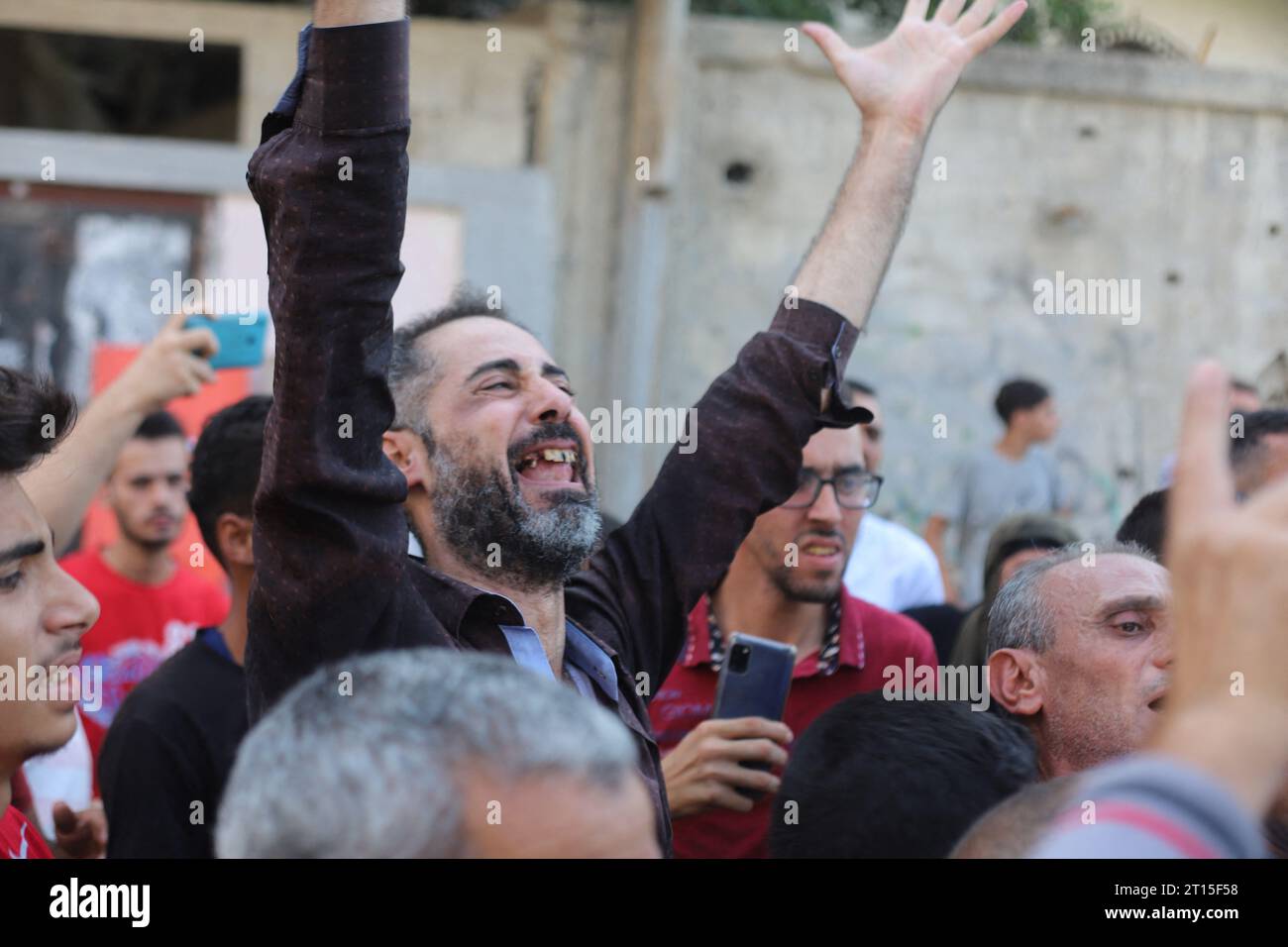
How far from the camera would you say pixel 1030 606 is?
3.03 m

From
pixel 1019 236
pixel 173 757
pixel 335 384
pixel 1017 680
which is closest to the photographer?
pixel 335 384

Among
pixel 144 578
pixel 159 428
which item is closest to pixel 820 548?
pixel 144 578

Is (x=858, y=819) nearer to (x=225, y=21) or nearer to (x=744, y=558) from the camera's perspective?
(x=744, y=558)

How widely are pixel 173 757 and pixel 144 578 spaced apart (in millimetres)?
1827

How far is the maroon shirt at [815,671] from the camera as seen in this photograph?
3578mm

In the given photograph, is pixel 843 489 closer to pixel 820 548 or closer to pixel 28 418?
pixel 820 548

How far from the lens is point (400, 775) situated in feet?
4.33

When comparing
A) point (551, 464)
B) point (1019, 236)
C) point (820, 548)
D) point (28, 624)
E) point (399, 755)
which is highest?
point (1019, 236)

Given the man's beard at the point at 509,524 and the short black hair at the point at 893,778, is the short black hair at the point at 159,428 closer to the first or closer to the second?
the man's beard at the point at 509,524

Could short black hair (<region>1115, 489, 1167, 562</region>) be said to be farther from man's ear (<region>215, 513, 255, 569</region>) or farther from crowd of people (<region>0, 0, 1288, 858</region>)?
man's ear (<region>215, 513, 255, 569</region>)

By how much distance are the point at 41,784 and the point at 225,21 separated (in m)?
5.25

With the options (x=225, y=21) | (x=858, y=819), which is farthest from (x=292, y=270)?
(x=225, y=21)

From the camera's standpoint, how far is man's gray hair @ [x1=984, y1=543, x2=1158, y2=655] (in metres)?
2.97

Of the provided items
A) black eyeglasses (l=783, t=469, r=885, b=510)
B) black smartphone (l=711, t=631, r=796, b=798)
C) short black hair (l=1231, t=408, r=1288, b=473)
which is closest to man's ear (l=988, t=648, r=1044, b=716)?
black smartphone (l=711, t=631, r=796, b=798)
